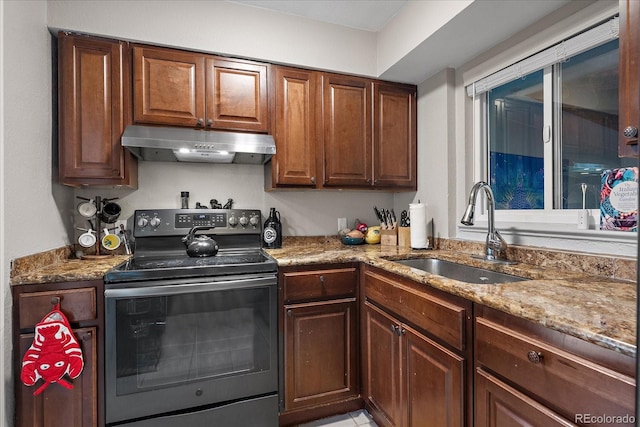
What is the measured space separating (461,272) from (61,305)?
2003 mm

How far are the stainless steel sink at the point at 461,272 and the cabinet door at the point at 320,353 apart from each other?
51 centimetres

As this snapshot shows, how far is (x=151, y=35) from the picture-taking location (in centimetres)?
189

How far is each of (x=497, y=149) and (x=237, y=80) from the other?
5.86 ft

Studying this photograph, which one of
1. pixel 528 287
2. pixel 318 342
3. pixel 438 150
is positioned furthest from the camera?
pixel 438 150

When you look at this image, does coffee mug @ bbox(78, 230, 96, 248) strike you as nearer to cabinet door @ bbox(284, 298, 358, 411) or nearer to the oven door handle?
the oven door handle

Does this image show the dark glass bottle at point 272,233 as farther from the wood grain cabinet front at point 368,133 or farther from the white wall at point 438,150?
the white wall at point 438,150

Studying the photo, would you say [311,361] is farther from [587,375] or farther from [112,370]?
[587,375]

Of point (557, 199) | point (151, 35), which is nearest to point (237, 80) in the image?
point (151, 35)

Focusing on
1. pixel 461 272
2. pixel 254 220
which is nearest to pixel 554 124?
pixel 461 272

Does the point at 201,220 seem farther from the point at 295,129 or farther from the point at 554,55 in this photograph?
the point at 554,55

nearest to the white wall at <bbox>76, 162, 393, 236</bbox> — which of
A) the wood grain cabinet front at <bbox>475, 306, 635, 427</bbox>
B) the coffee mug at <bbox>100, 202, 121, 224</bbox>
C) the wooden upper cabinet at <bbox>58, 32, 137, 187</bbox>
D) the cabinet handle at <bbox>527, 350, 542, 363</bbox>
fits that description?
the coffee mug at <bbox>100, 202, 121, 224</bbox>

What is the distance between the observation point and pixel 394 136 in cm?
246

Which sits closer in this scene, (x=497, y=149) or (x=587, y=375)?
(x=587, y=375)

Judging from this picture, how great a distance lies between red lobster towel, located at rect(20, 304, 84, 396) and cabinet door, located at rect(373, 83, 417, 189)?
2.00 meters
